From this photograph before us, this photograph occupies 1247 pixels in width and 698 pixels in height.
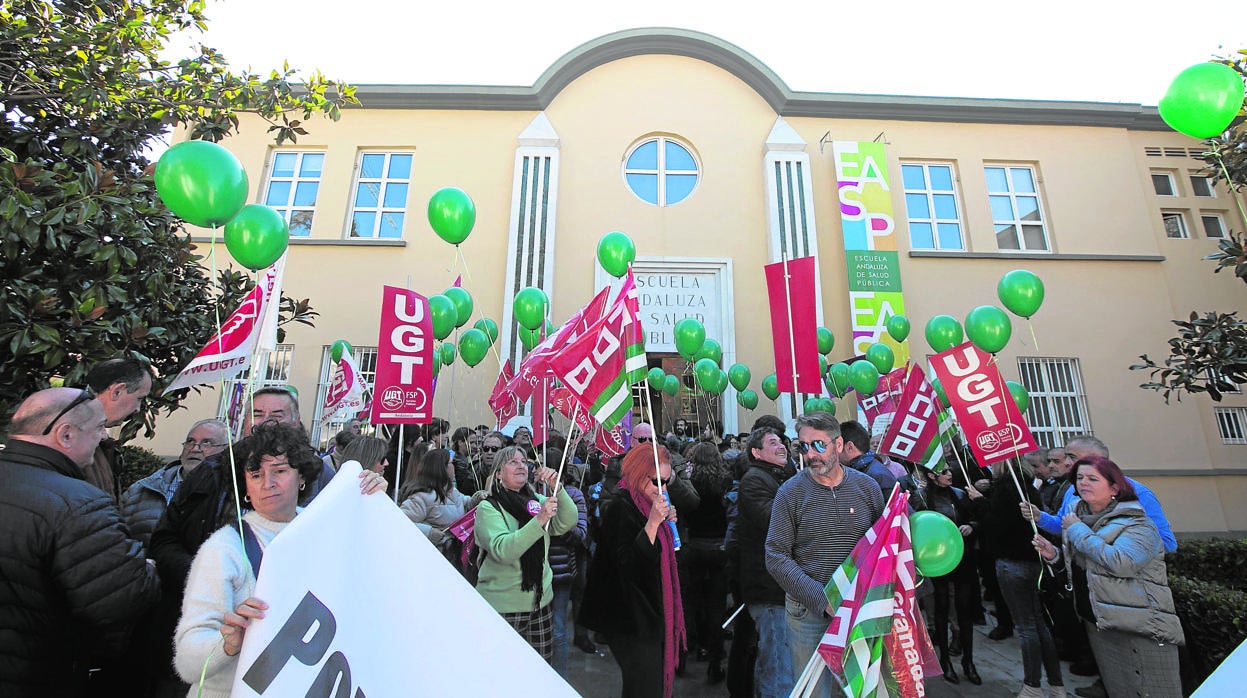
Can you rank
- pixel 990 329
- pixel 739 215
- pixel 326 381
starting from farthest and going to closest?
pixel 739 215 < pixel 326 381 < pixel 990 329

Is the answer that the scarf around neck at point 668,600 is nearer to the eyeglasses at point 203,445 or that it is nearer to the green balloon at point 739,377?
the eyeglasses at point 203,445

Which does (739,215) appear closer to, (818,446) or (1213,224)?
(818,446)

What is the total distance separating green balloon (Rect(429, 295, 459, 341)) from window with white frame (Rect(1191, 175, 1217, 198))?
16.0 meters

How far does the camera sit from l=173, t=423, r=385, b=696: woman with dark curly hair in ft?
5.69

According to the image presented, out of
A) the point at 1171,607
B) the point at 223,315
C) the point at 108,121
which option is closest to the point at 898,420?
the point at 1171,607

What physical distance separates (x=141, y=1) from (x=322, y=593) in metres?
6.09

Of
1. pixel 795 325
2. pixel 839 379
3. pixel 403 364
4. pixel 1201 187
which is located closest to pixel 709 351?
pixel 839 379

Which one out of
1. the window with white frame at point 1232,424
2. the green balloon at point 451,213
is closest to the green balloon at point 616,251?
the green balloon at point 451,213

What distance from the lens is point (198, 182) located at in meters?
3.19

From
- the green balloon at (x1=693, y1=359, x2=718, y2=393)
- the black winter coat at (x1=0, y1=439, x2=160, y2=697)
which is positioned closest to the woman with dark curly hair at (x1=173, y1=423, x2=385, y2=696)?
the black winter coat at (x1=0, y1=439, x2=160, y2=697)

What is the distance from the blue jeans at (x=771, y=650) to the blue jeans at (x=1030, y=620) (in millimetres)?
1992

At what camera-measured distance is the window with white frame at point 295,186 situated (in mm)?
12555

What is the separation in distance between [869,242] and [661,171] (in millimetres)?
4637

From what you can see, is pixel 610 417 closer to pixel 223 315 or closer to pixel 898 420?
pixel 898 420
